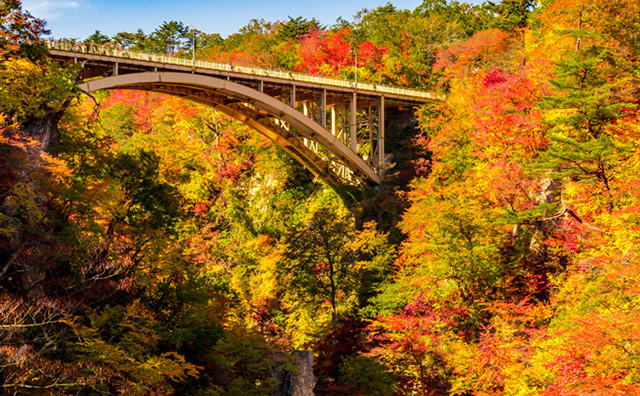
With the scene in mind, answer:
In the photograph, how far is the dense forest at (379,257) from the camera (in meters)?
13.5

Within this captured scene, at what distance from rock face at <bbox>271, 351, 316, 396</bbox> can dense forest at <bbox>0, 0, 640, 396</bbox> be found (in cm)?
→ 43

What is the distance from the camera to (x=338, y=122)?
3544 centimetres

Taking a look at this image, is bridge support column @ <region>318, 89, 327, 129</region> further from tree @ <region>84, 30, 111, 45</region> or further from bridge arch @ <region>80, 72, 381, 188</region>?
tree @ <region>84, 30, 111, 45</region>

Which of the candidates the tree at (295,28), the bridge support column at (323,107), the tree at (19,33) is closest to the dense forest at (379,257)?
the tree at (19,33)

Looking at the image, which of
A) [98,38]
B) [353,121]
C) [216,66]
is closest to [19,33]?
[216,66]

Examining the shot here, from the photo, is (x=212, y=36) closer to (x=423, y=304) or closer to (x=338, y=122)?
(x=338, y=122)

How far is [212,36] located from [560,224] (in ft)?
188

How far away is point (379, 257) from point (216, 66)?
38.8ft

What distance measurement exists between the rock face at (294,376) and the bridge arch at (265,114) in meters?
12.6

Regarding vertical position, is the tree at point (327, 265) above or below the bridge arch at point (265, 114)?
below

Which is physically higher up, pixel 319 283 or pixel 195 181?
pixel 195 181

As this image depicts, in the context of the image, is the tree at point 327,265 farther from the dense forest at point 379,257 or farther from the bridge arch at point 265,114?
the bridge arch at point 265,114

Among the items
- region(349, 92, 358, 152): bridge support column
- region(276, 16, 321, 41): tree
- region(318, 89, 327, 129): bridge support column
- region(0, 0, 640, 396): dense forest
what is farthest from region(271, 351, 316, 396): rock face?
region(276, 16, 321, 41): tree

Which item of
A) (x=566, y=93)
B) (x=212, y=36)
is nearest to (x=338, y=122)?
(x=566, y=93)
